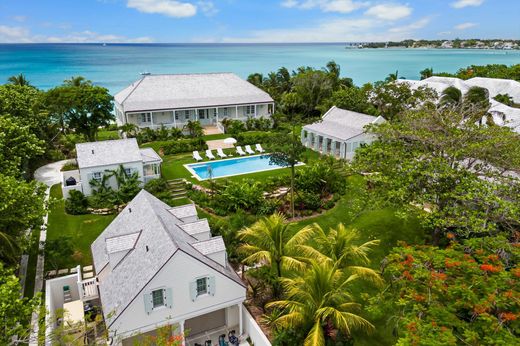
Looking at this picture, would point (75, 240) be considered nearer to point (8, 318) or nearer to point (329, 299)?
point (8, 318)

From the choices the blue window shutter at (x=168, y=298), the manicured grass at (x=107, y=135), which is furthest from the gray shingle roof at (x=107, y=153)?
the blue window shutter at (x=168, y=298)

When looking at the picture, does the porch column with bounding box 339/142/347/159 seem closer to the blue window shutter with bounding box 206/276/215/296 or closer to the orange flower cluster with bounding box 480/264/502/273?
the blue window shutter with bounding box 206/276/215/296

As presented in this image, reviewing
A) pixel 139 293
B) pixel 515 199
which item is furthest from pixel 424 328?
pixel 515 199

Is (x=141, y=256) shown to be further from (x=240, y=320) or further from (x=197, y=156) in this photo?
(x=197, y=156)

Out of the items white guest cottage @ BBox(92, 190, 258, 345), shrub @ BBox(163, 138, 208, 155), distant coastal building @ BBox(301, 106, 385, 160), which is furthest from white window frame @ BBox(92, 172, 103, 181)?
distant coastal building @ BBox(301, 106, 385, 160)

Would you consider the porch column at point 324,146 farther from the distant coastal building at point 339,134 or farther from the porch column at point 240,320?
the porch column at point 240,320
